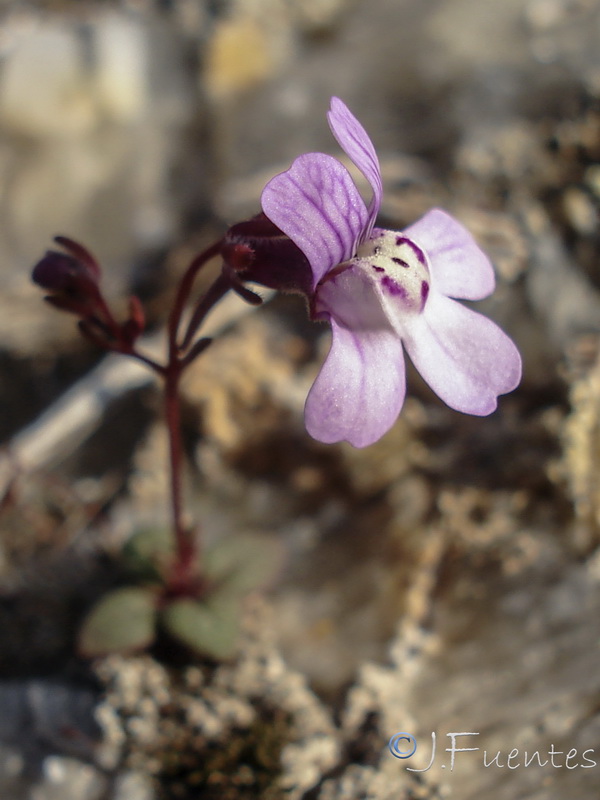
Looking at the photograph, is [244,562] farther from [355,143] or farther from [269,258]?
[355,143]

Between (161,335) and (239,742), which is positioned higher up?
(161,335)

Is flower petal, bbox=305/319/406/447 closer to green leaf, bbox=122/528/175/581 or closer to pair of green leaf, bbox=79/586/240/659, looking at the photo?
pair of green leaf, bbox=79/586/240/659

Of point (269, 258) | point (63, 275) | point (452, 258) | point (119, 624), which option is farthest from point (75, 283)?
point (119, 624)

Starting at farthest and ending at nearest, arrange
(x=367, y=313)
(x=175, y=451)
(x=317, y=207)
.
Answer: (x=175, y=451) → (x=367, y=313) → (x=317, y=207)

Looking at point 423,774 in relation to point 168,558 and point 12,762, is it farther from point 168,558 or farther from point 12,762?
point 12,762

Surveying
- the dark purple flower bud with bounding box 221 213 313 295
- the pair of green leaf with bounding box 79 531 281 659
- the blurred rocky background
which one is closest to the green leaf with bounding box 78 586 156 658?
the pair of green leaf with bounding box 79 531 281 659

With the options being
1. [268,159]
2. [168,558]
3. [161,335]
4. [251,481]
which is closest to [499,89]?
[268,159]
